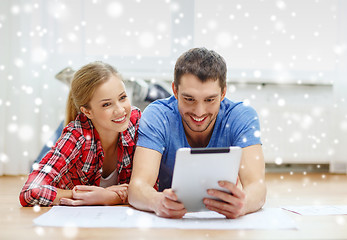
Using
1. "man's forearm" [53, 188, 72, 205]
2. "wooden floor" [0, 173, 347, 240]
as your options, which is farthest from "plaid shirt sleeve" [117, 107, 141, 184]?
"wooden floor" [0, 173, 347, 240]

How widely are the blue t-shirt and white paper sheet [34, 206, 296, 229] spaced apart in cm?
24

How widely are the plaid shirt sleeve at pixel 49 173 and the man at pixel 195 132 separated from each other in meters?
0.25

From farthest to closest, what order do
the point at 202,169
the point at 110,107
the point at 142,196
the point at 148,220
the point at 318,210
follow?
the point at 110,107
the point at 318,210
the point at 142,196
the point at 148,220
the point at 202,169

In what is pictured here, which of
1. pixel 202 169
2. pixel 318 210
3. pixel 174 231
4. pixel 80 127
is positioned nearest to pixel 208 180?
pixel 202 169

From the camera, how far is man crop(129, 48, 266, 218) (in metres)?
1.20

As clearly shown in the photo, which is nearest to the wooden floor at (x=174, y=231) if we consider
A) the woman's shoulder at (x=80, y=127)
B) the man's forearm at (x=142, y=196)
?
the man's forearm at (x=142, y=196)

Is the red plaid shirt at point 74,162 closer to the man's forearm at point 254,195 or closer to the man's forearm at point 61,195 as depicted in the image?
the man's forearm at point 61,195

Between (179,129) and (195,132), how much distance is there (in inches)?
2.2

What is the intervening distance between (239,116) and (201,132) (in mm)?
142

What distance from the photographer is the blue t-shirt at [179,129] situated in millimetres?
1322

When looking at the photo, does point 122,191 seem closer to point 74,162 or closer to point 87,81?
point 74,162

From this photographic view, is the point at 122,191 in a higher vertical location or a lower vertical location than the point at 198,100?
lower

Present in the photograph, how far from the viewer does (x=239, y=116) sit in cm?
137

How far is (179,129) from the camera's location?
4.60ft
